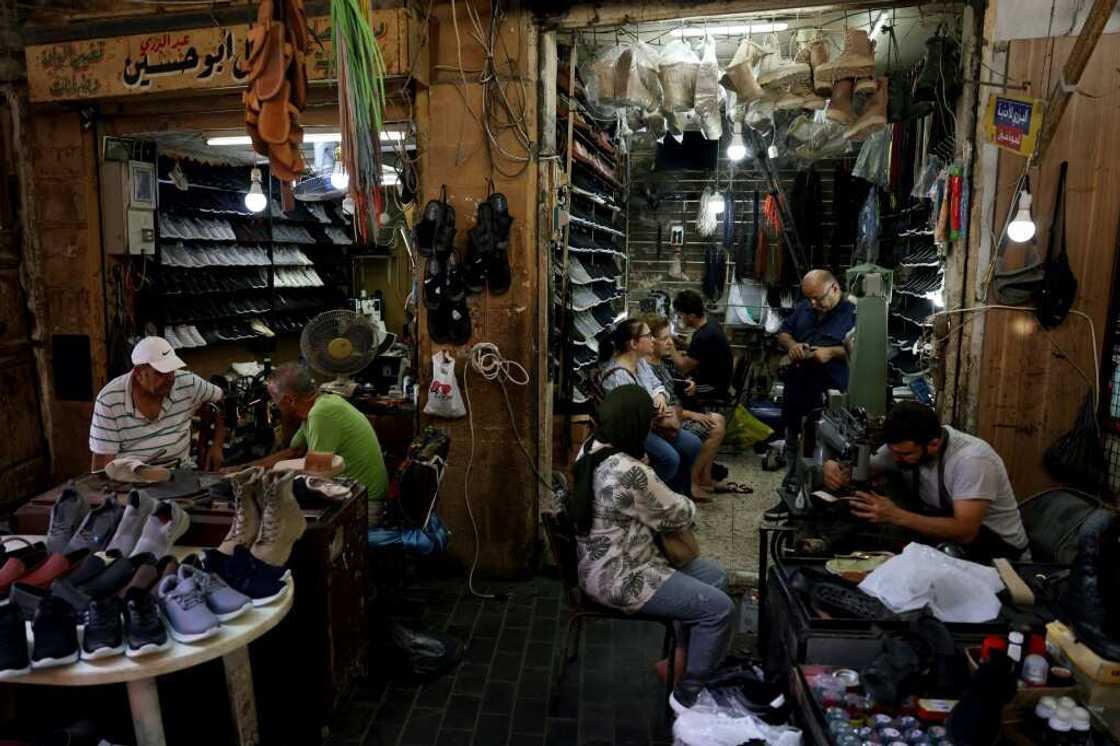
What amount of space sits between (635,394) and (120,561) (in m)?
1.90

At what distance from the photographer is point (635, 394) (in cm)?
292

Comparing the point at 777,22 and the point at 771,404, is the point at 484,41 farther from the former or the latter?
the point at 771,404

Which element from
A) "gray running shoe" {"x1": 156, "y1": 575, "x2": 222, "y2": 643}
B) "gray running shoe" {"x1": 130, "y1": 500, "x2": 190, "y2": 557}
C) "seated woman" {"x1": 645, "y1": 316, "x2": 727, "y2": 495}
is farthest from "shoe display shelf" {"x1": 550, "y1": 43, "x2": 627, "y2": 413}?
"gray running shoe" {"x1": 156, "y1": 575, "x2": 222, "y2": 643}

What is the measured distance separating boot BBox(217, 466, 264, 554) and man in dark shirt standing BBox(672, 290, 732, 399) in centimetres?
422

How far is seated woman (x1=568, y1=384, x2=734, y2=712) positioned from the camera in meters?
2.80

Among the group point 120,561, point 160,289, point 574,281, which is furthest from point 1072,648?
point 160,289

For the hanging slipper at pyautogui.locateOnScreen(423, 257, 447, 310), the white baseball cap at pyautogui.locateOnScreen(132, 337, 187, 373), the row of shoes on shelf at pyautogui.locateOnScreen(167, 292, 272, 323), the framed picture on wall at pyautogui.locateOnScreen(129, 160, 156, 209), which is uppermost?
the framed picture on wall at pyautogui.locateOnScreen(129, 160, 156, 209)

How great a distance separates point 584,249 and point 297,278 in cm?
383

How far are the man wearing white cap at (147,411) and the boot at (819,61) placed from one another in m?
3.95

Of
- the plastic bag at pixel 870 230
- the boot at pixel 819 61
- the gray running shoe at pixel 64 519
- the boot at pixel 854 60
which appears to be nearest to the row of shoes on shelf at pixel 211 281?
the gray running shoe at pixel 64 519

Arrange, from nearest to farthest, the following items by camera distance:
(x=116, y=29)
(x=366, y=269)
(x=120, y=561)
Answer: (x=120, y=561)
(x=116, y=29)
(x=366, y=269)

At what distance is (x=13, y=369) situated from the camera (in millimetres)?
5113

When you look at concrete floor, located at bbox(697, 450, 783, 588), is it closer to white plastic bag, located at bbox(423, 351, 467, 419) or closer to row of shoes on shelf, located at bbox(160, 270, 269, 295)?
white plastic bag, located at bbox(423, 351, 467, 419)

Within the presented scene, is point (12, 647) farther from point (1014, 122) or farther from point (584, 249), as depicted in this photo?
point (584, 249)
